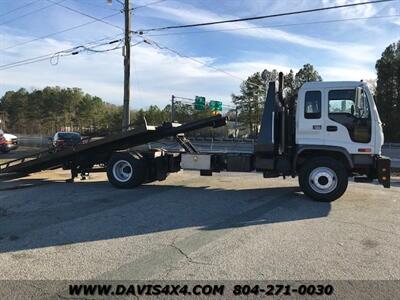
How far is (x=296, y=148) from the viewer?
39.1ft

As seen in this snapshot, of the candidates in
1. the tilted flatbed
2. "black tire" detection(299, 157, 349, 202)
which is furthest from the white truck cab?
the tilted flatbed

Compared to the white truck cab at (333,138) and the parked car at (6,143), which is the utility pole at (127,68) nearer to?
the parked car at (6,143)

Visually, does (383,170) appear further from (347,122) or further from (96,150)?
(96,150)

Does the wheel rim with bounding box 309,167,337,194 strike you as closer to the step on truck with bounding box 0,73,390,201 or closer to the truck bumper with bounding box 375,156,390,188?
the step on truck with bounding box 0,73,390,201

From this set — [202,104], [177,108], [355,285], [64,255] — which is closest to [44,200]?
[64,255]

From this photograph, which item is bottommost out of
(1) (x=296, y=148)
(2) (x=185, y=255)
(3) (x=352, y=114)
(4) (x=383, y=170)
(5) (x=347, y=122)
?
(2) (x=185, y=255)

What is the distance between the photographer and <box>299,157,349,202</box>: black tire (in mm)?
11195

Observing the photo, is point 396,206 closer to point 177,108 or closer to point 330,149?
point 330,149

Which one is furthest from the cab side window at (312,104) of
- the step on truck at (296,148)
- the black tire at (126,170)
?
the black tire at (126,170)

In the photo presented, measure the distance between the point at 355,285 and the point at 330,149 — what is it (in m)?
6.24

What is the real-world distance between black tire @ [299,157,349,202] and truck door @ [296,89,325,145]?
51cm

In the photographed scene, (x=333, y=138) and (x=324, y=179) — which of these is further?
(x=333, y=138)

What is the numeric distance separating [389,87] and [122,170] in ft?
191

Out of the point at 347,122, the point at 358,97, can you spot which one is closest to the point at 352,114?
the point at 347,122
